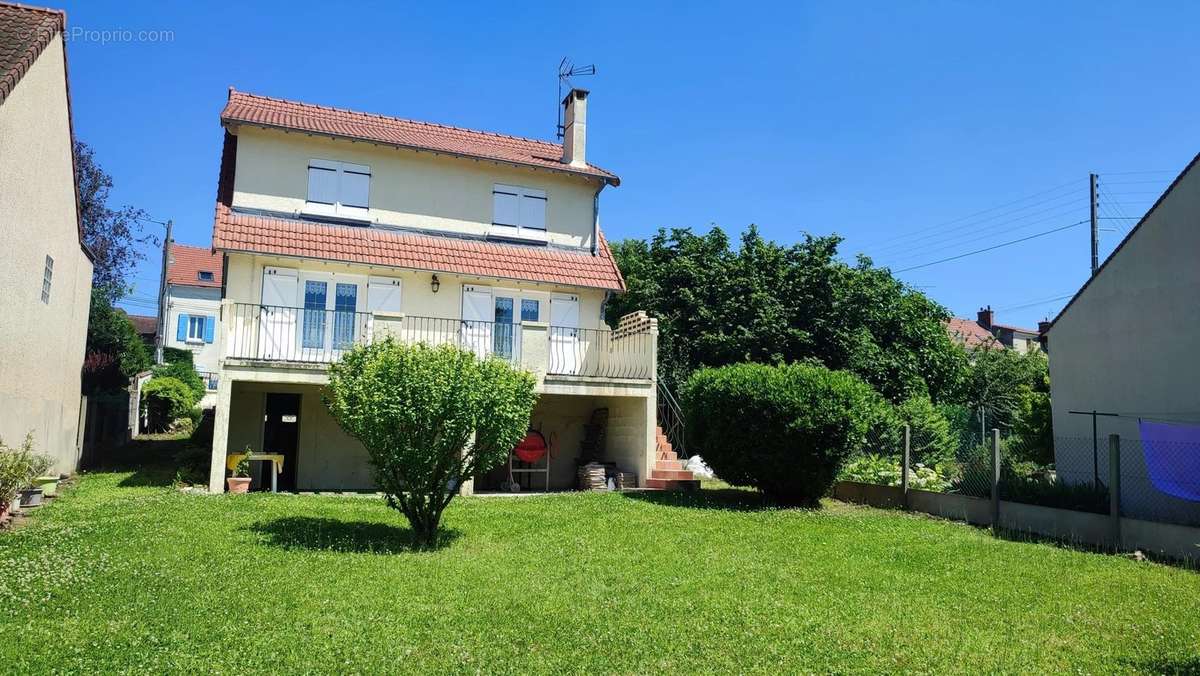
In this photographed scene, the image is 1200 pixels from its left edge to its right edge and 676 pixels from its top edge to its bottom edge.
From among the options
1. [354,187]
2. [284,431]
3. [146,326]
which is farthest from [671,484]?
[146,326]

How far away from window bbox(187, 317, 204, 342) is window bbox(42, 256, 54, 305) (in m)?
29.2

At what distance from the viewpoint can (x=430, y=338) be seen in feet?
48.8

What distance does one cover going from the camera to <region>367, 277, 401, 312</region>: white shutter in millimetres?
15883

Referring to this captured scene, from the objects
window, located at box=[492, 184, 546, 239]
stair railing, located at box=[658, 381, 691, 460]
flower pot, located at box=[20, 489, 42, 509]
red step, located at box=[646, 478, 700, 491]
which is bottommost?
flower pot, located at box=[20, 489, 42, 509]

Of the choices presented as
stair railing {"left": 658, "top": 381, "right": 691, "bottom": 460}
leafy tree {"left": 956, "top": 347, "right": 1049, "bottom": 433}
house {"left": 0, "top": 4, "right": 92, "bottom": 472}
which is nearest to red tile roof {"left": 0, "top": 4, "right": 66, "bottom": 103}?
house {"left": 0, "top": 4, "right": 92, "bottom": 472}

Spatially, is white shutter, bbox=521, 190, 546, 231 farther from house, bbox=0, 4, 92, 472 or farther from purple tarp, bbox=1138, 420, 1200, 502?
purple tarp, bbox=1138, 420, 1200, 502

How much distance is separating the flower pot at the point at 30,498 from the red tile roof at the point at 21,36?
5.24 meters

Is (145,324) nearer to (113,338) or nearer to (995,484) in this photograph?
(113,338)

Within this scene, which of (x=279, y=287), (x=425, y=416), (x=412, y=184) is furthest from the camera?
(x=412, y=184)

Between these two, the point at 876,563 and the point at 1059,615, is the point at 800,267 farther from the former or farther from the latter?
the point at 1059,615

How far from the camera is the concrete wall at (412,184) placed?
51.6 ft

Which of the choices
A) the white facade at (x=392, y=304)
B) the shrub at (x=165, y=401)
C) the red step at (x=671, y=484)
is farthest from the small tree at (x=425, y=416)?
the shrub at (x=165, y=401)

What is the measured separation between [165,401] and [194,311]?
17541 mm

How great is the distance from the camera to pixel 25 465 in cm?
970
